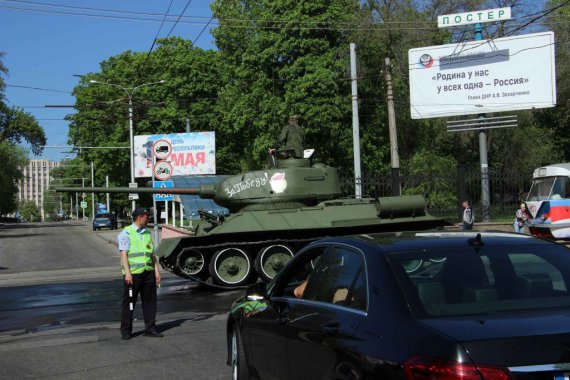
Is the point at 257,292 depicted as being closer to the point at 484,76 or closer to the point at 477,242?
the point at 477,242

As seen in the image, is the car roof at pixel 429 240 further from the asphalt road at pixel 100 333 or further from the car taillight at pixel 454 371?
the asphalt road at pixel 100 333

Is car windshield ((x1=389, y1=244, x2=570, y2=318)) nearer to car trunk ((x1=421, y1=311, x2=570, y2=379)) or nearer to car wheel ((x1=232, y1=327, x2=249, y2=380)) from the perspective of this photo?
car trunk ((x1=421, y1=311, x2=570, y2=379))

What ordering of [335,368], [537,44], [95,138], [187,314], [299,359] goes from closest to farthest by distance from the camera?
[335,368], [299,359], [187,314], [537,44], [95,138]

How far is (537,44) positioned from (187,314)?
2147 cm

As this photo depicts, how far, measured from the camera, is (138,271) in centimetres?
802

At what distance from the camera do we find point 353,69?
22625 millimetres

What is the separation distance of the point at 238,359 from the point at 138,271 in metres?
3.20

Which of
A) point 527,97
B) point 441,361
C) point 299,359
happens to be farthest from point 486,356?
point 527,97

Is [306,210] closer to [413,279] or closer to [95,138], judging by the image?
[413,279]

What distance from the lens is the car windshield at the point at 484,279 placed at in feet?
10.8

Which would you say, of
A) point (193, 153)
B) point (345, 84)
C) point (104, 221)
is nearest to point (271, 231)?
point (345, 84)

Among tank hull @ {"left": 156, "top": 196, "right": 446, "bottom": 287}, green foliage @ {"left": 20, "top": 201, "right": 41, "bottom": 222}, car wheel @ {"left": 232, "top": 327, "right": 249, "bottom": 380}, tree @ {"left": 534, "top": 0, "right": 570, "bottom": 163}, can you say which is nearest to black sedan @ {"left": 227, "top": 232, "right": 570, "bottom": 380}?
car wheel @ {"left": 232, "top": 327, "right": 249, "bottom": 380}

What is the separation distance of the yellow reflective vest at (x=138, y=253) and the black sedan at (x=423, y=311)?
3703 mm

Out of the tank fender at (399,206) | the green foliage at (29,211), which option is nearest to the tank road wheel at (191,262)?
the tank fender at (399,206)
